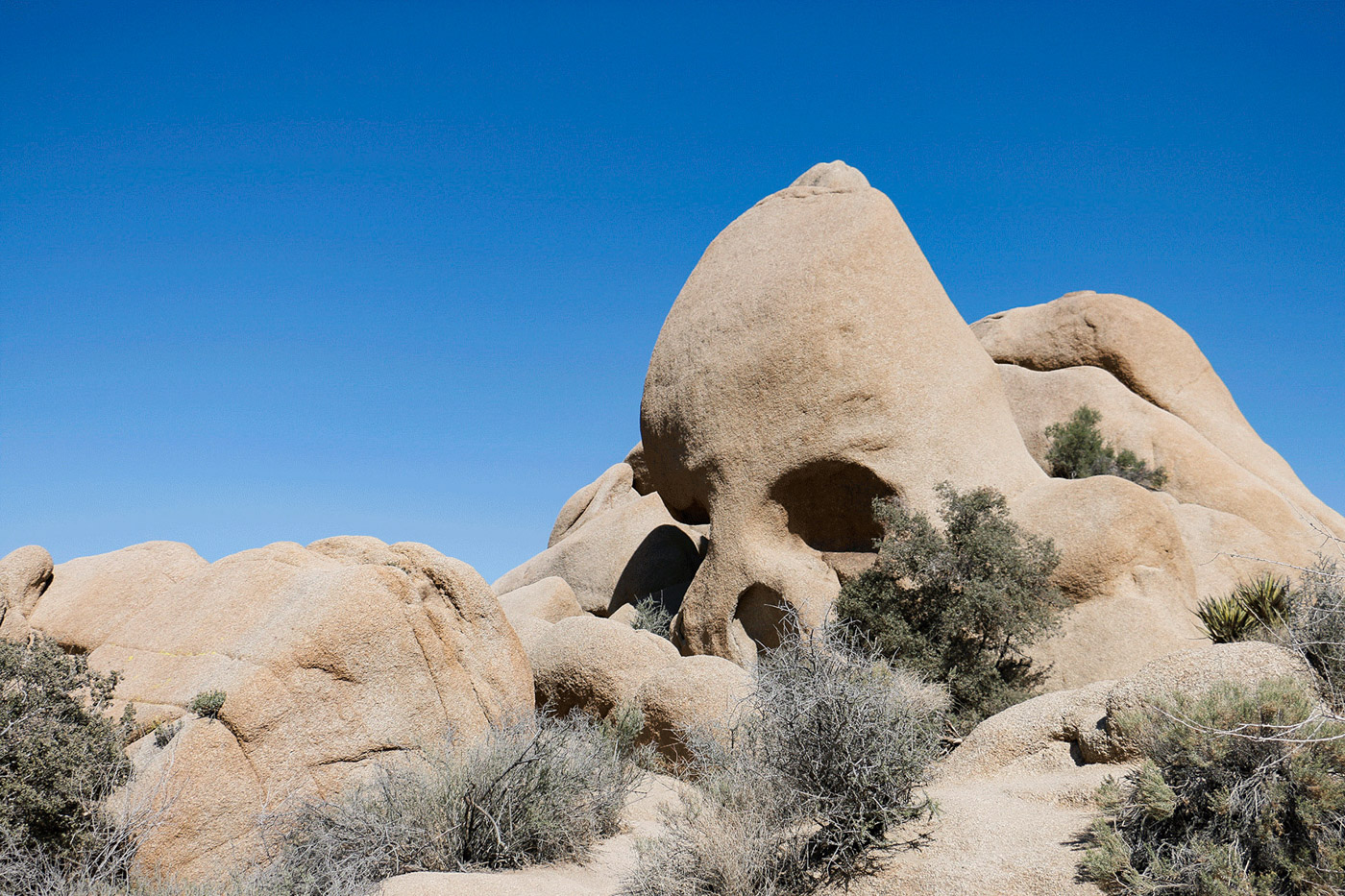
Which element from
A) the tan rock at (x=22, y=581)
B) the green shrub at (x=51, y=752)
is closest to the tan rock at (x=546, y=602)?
the tan rock at (x=22, y=581)

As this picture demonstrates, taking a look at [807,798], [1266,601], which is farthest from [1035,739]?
[1266,601]

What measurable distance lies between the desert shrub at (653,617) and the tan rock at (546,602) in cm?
123

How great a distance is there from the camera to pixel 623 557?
20344 millimetres

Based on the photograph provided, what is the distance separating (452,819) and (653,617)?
10652mm

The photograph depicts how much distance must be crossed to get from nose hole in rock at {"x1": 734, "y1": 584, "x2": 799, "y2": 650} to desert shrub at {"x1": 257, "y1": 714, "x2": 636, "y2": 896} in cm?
686

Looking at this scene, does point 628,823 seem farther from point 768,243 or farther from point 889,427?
point 768,243

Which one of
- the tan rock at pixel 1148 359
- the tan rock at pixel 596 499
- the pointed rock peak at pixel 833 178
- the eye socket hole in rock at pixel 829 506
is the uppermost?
the pointed rock peak at pixel 833 178

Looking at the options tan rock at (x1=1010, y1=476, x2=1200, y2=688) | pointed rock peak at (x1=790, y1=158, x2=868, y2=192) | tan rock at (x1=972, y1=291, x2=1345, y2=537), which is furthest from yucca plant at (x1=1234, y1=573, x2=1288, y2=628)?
tan rock at (x1=972, y1=291, x2=1345, y2=537)

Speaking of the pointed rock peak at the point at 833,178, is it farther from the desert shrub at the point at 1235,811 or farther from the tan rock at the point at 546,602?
the desert shrub at the point at 1235,811

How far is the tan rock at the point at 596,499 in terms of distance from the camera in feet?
80.6

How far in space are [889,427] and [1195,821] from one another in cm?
893

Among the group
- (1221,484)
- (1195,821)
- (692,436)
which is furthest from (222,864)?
(1221,484)

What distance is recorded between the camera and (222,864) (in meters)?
6.37

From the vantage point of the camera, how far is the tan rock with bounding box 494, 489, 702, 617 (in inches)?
757
